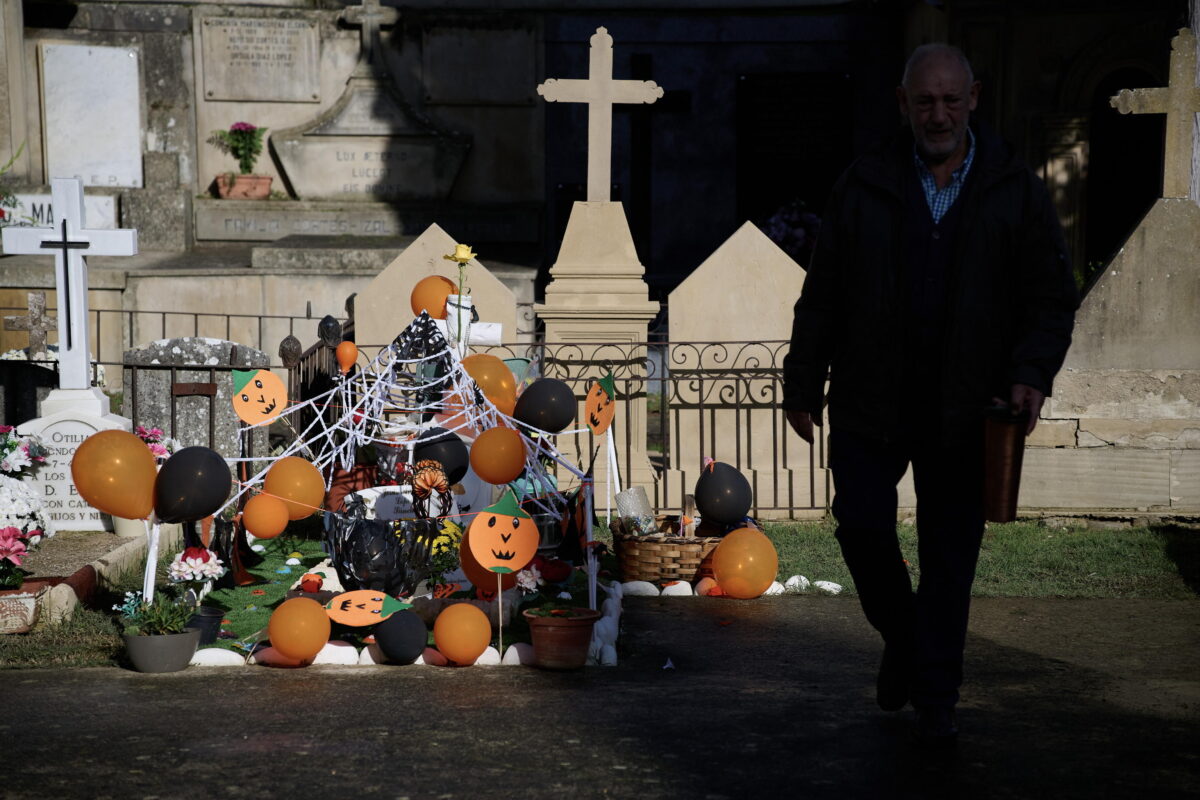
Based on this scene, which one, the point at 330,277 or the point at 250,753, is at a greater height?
the point at 330,277

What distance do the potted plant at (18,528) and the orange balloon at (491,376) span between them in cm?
236

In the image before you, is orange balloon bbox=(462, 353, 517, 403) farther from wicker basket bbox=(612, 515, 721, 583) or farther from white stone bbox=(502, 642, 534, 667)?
white stone bbox=(502, 642, 534, 667)

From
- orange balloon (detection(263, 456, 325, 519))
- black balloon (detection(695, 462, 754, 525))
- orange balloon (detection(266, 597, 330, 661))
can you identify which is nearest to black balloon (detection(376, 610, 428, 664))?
orange balloon (detection(266, 597, 330, 661))

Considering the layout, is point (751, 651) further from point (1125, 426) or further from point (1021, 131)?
point (1021, 131)

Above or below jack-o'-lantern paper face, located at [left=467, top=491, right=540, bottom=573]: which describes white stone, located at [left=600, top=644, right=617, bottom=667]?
below

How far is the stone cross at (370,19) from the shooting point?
17.6 meters

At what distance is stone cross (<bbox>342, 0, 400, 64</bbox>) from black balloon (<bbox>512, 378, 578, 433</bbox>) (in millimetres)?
12051

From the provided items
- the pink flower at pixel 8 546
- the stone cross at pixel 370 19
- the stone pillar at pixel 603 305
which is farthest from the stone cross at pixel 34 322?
the stone cross at pixel 370 19

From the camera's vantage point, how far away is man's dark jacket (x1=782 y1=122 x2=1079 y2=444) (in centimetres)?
394

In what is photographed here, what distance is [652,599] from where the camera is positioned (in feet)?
22.0

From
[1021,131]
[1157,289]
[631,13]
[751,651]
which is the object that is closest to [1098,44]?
[1021,131]

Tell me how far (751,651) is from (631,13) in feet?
45.6

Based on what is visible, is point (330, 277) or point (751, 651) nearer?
point (751, 651)

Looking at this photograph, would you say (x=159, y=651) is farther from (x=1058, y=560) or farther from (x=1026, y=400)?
(x=1058, y=560)
